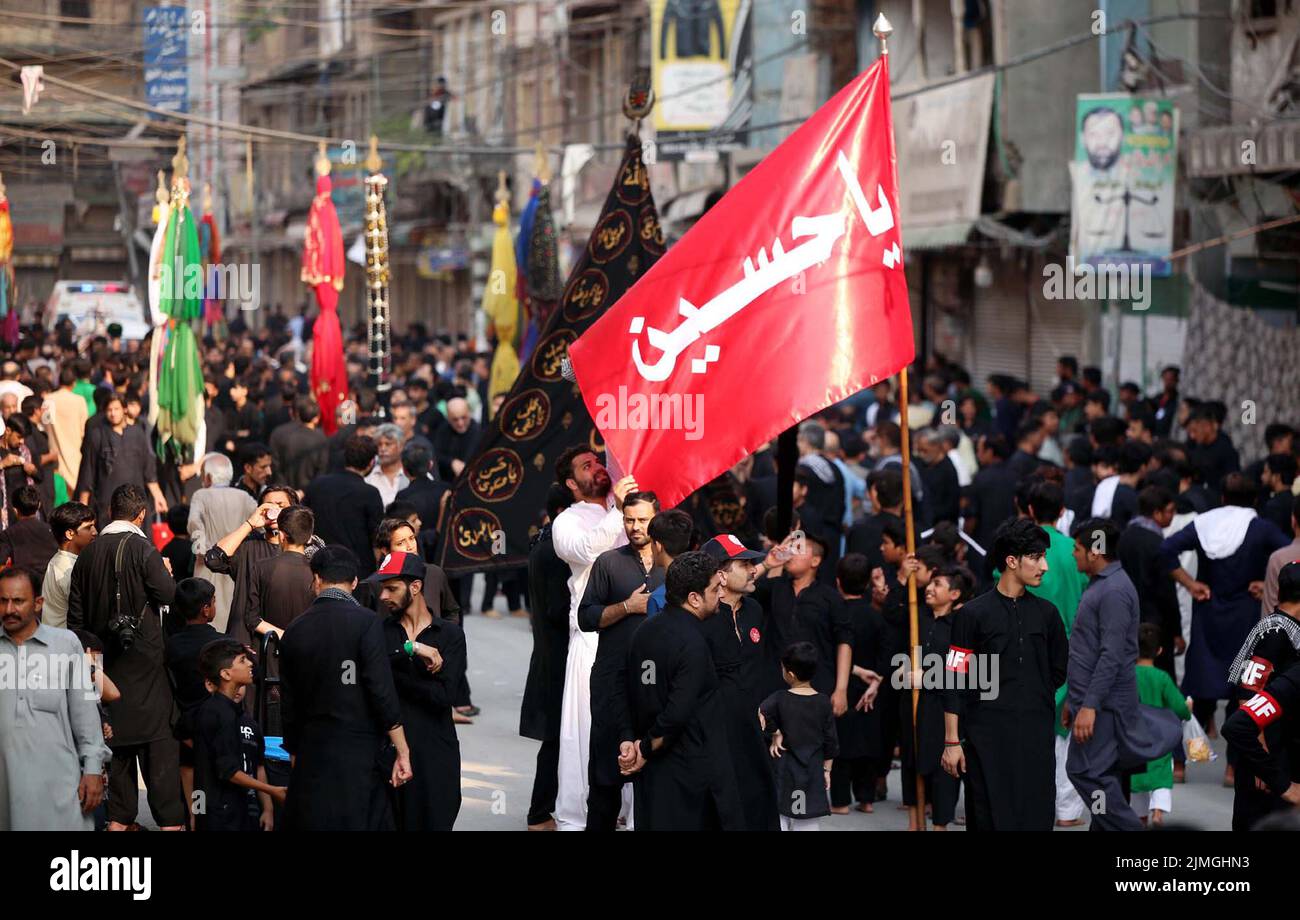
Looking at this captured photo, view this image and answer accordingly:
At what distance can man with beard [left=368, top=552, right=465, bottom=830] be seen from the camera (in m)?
8.22

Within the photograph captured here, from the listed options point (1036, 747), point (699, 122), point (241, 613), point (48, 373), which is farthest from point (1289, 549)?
point (699, 122)

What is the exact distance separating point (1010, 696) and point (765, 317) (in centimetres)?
188

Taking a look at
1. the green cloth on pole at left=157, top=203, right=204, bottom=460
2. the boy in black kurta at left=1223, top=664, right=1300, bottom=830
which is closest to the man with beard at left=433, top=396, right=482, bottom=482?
the green cloth on pole at left=157, top=203, right=204, bottom=460

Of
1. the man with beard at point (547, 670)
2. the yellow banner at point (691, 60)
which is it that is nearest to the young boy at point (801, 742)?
the man with beard at point (547, 670)

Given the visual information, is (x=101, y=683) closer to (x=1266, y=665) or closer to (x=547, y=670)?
(x=547, y=670)

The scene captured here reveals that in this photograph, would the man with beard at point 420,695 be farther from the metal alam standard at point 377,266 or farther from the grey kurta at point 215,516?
the metal alam standard at point 377,266

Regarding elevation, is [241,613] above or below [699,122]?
below

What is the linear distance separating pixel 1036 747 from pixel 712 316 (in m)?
2.26

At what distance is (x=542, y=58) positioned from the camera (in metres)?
40.0

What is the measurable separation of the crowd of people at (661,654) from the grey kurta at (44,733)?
1 centimetres

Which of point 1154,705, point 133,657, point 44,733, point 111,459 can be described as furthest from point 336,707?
point 111,459

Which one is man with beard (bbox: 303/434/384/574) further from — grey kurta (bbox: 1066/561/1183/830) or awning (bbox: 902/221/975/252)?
awning (bbox: 902/221/975/252)

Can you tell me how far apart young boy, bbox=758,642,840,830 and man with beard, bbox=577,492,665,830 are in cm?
73
